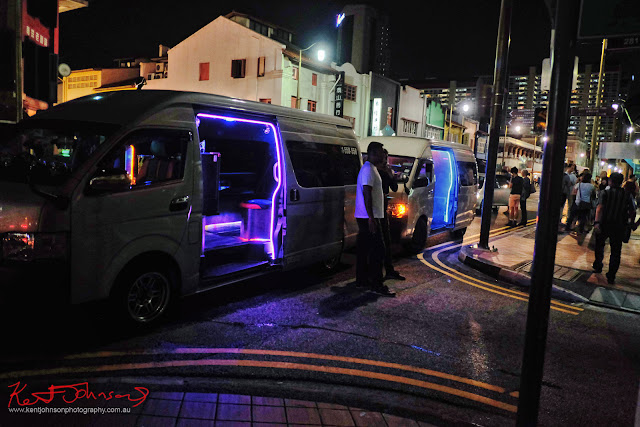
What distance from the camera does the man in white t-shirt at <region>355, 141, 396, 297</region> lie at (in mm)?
6613

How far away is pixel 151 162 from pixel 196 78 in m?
34.6

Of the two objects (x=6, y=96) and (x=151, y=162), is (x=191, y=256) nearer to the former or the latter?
(x=151, y=162)

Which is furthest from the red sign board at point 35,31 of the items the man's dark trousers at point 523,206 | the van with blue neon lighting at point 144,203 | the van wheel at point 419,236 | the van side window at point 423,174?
the man's dark trousers at point 523,206

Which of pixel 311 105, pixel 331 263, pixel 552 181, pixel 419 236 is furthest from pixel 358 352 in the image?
pixel 311 105

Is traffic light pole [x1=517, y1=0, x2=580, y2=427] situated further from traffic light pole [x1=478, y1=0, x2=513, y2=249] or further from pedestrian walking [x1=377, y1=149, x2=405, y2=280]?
traffic light pole [x1=478, y1=0, x2=513, y2=249]

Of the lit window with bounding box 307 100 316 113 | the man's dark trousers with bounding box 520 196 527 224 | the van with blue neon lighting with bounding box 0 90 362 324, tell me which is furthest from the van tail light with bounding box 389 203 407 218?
the lit window with bounding box 307 100 316 113

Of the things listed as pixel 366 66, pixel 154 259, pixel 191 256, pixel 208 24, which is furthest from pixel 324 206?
pixel 366 66

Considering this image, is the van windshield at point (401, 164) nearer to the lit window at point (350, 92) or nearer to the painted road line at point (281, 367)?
the painted road line at point (281, 367)

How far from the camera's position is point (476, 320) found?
5.83 metres

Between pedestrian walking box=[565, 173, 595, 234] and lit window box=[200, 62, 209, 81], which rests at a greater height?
lit window box=[200, 62, 209, 81]

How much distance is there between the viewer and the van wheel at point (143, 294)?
4535 millimetres

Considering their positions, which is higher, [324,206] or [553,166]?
[553,166]

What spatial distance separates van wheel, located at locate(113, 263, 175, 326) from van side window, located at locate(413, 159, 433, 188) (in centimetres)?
→ 572

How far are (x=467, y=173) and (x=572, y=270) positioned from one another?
12.5 feet
